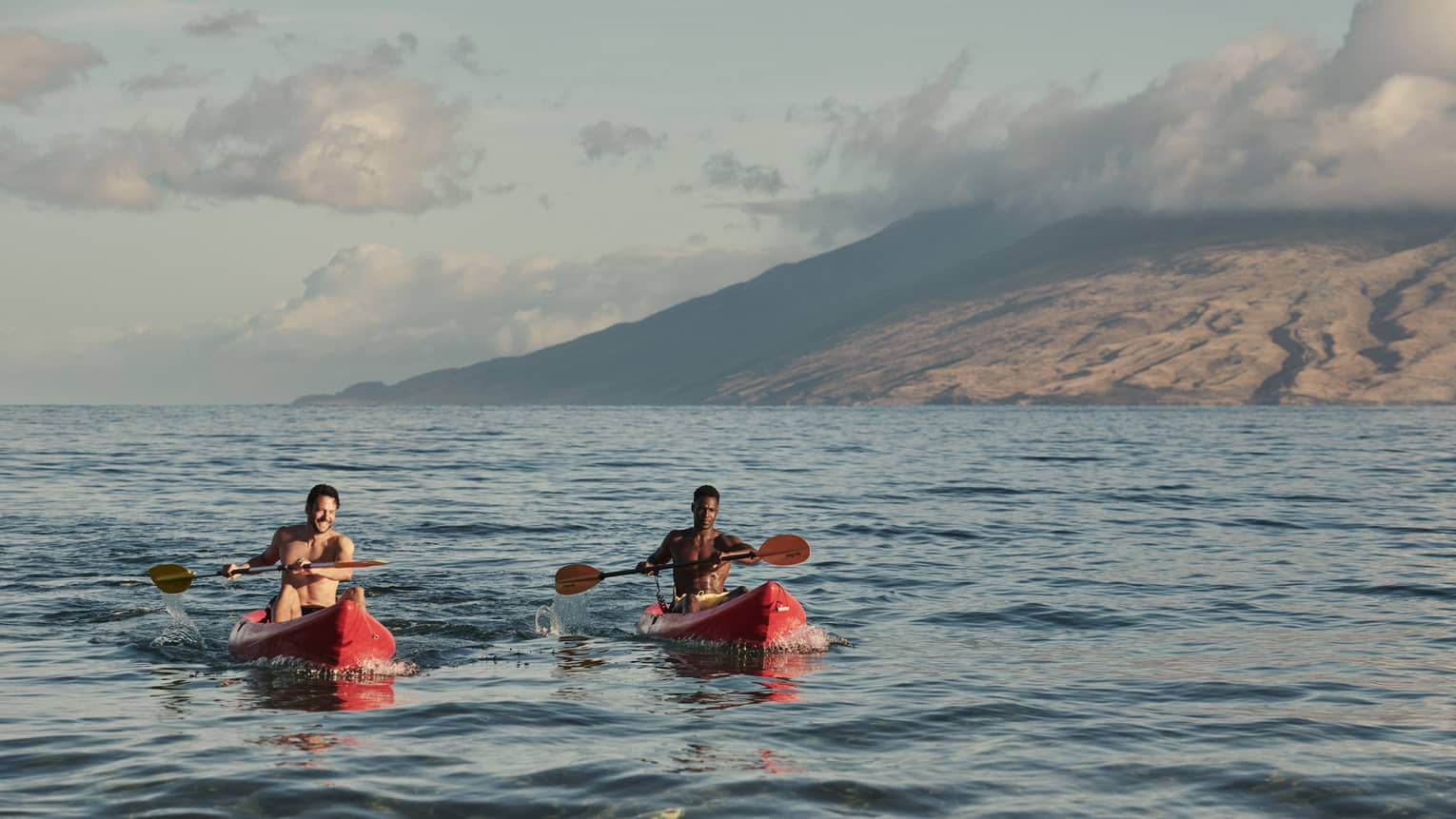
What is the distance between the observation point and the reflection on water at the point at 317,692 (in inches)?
499

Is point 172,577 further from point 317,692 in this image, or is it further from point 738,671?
point 738,671

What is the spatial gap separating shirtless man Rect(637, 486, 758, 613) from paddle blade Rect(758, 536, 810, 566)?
820mm

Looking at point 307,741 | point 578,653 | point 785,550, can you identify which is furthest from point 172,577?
point 785,550

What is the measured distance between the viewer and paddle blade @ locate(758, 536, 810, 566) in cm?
1795

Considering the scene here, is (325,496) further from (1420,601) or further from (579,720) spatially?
(1420,601)

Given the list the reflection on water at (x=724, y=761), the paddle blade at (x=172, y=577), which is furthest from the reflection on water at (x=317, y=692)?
the reflection on water at (x=724, y=761)

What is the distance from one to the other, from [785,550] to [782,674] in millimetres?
3734

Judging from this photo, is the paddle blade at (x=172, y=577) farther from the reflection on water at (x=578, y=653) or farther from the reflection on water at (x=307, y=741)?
the reflection on water at (x=307, y=741)

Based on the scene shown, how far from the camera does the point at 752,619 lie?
619 inches

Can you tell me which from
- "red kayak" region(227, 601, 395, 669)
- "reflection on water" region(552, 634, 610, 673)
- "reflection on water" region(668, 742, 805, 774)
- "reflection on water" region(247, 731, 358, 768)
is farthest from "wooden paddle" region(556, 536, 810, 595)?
"reflection on water" region(668, 742, 805, 774)

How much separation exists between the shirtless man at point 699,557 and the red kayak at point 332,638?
371 centimetres

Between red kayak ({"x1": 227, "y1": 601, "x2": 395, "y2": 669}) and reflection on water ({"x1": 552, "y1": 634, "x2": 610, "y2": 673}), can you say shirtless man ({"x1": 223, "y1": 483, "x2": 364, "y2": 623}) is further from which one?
reflection on water ({"x1": 552, "y1": 634, "x2": 610, "y2": 673})

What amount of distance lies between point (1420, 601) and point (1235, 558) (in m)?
Result: 5.75

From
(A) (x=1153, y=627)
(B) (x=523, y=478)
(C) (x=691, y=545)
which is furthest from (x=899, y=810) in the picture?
(B) (x=523, y=478)
